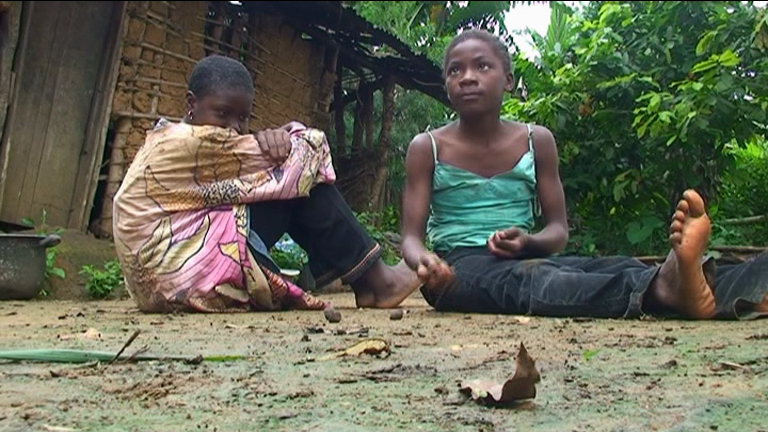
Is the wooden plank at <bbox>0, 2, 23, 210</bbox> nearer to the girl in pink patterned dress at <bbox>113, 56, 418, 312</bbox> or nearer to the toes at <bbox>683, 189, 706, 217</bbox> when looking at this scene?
the girl in pink patterned dress at <bbox>113, 56, 418, 312</bbox>

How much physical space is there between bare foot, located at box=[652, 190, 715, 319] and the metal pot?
350cm

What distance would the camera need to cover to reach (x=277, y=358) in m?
1.95

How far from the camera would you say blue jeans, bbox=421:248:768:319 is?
2652mm

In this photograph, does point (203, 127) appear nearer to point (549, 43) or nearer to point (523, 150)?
point (523, 150)

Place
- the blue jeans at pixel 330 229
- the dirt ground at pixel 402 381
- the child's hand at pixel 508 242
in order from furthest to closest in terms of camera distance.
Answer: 1. the blue jeans at pixel 330 229
2. the child's hand at pixel 508 242
3. the dirt ground at pixel 402 381

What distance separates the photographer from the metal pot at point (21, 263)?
4914 mm

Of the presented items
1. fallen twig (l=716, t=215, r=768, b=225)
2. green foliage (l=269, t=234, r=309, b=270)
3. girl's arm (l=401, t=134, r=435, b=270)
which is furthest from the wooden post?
fallen twig (l=716, t=215, r=768, b=225)

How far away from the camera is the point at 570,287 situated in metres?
2.86

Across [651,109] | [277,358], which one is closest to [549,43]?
[651,109]

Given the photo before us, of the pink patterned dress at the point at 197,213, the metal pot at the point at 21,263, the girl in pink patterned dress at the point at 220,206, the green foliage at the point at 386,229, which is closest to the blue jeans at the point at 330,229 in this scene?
the girl in pink patterned dress at the point at 220,206

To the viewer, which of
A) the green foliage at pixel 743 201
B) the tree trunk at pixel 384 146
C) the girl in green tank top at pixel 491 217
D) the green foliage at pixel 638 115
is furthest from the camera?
the tree trunk at pixel 384 146

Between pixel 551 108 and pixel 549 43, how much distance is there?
2.11 meters

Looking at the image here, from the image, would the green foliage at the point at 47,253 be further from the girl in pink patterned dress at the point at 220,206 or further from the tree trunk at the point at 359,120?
the tree trunk at the point at 359,120

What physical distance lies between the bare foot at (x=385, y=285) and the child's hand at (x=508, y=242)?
0.49 meters
